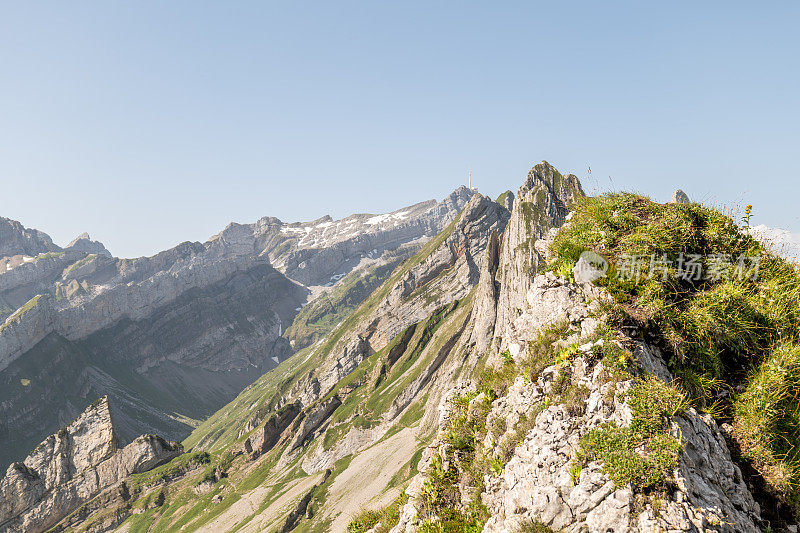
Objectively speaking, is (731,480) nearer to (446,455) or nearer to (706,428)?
(706,428)

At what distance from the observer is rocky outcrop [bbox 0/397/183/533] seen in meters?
126

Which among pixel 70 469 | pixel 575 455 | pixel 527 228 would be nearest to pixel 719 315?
pixel 575 455

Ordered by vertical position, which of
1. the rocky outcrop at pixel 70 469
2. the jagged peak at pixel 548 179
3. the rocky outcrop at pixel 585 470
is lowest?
the rocky outcrop at pixel 70 469

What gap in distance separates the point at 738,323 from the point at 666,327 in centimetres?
149

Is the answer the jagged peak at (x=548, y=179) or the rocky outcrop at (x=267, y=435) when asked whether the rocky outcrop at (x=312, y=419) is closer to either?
the rocky outcrop at (x=267, y=435)

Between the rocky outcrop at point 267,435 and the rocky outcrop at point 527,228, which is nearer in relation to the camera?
the rocky outcrop at point 527,228

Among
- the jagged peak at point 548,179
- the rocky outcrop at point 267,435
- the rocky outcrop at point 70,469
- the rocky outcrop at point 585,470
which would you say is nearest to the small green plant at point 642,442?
the rocky outcrop at point 585,470

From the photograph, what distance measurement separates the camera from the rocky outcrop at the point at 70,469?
414 ft

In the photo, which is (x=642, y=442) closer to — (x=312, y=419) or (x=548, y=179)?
(x=548, y=179)

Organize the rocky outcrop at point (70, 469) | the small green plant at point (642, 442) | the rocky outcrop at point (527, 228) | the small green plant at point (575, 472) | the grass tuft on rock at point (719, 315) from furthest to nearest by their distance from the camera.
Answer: the rocky outcrop at point (70, 469) → the rocky outcrop at point (527, 228) → the grass tuft on rock at point (719, 315) → the small green plant at point (575, 472) → the small green plant at point (642, 442)

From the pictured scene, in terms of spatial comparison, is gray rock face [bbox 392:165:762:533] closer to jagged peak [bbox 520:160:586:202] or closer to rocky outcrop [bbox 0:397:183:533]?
jagged peak [bbox 520:160:586:202]

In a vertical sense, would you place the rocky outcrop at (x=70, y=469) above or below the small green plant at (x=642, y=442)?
below

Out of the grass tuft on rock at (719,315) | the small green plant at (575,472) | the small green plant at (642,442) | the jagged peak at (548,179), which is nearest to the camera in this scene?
the small green plant at (642,442)

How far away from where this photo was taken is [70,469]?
456 feet
